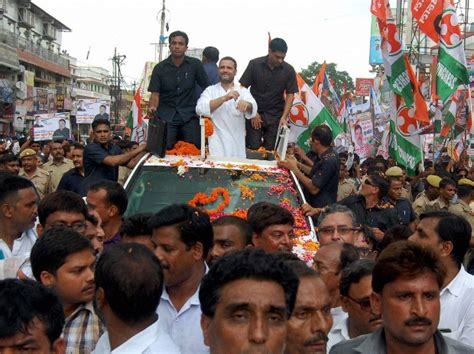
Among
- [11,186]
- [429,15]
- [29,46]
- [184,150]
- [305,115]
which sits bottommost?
[11,186]

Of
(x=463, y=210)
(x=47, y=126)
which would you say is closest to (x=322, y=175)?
(x=463, y=210)

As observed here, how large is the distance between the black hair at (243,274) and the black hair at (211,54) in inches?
282

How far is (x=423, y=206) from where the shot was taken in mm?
9984

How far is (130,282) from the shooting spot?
310 cm

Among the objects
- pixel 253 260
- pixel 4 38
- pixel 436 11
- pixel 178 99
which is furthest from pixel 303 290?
pixel 4 38

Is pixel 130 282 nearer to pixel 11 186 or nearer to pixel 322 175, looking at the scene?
pixel 11 186

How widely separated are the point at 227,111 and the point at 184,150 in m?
0.67

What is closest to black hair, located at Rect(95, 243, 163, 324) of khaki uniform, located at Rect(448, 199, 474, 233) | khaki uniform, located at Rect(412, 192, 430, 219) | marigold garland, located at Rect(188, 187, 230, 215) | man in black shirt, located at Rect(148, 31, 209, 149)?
marigold garland, located at Rect(188, 187, 230, 215)

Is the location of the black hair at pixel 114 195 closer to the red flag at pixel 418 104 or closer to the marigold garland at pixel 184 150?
the marigold garland at pixel 184 150

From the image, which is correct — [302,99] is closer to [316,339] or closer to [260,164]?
[260,164]

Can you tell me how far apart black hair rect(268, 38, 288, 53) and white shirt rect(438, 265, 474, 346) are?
474 cm

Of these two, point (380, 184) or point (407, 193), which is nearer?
point (380, 184)

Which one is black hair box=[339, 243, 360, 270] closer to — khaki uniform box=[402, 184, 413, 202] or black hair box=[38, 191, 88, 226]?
black hair box=[38, 191, 88, 226]

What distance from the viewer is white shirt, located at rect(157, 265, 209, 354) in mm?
3574
